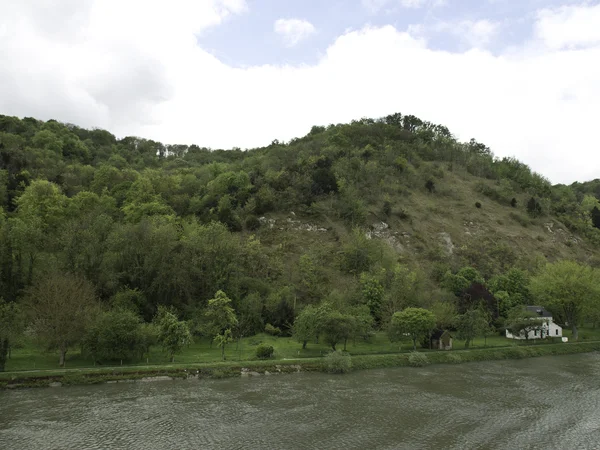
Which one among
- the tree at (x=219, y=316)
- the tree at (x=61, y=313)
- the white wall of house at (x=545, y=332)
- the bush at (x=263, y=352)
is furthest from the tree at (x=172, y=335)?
the white wall of house at (x=545, y=332)

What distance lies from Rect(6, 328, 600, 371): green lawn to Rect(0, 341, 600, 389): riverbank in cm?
208

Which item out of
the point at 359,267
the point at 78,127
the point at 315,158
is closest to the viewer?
the point at 359,267

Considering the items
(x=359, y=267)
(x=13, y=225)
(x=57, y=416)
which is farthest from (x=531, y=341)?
(x=13, y=225)

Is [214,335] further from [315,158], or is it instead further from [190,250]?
[315,158]

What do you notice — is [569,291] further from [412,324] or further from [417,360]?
[417,360]

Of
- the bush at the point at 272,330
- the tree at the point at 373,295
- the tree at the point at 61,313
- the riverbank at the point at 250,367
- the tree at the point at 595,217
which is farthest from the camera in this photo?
the tree at the point at 595,217

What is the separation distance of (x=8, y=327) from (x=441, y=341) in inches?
1749

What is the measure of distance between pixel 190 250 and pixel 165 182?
32.3 metres

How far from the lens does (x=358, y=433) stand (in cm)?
2597

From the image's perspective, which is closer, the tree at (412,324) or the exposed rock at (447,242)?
the tree at (412,324)

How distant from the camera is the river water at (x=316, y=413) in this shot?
80.5ft

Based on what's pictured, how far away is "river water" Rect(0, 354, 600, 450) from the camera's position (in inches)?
966

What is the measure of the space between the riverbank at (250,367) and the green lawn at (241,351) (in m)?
2.08

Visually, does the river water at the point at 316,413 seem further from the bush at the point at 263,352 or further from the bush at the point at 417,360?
the bush at the point at 417,360
